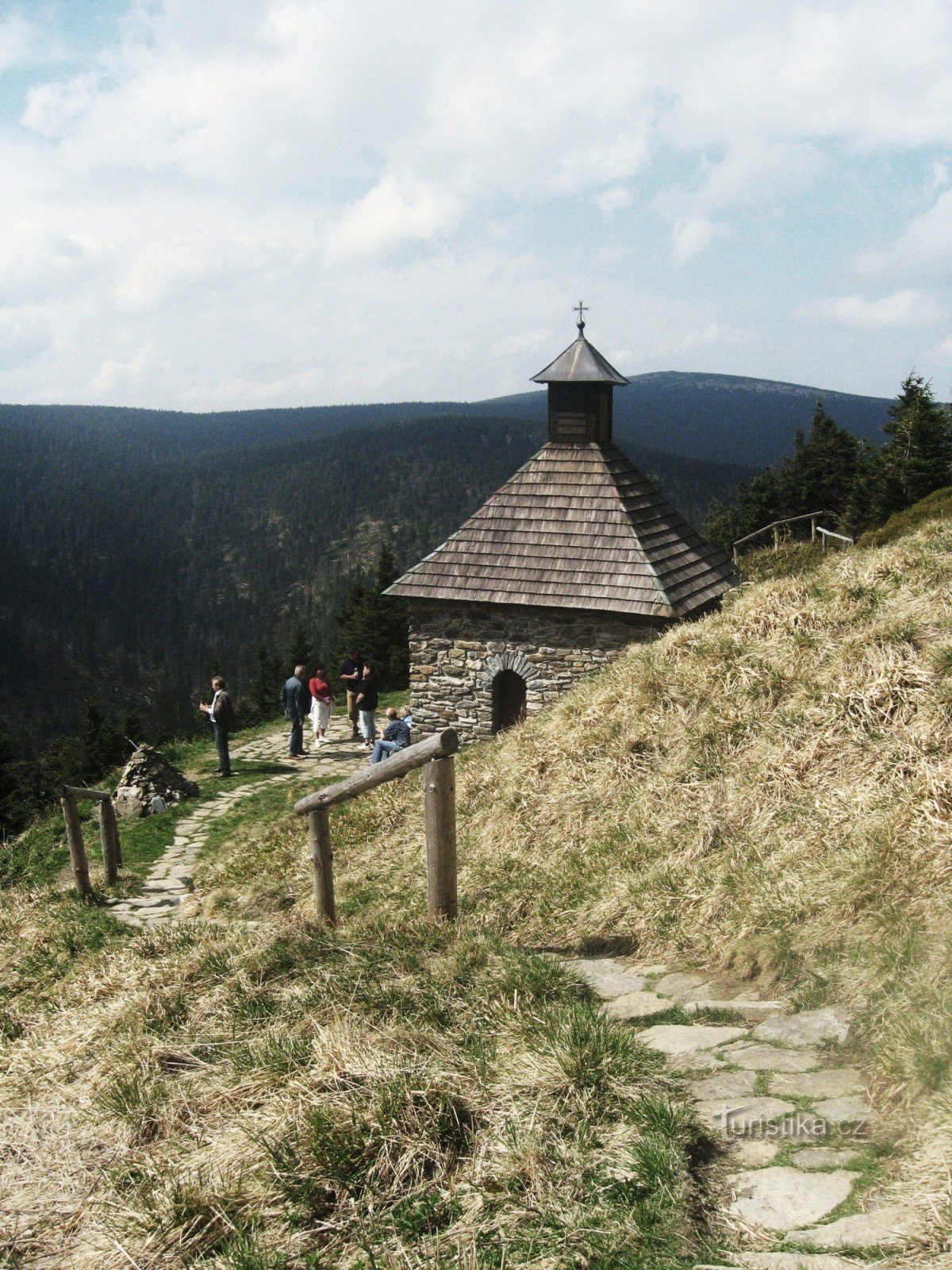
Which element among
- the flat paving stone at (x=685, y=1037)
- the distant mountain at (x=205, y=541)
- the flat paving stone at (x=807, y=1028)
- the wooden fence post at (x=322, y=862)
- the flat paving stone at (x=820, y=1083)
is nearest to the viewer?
the flat paving stone at (x=820, y=1083)

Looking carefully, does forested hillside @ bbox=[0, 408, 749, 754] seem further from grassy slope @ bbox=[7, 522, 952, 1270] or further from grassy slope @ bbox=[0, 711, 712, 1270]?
grassy slope @ bbox=[0, 711, 712, 1270]

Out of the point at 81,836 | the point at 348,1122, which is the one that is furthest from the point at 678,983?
the point at 81,836

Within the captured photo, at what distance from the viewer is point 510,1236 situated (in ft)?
8.82

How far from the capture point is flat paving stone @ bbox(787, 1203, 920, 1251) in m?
2.42

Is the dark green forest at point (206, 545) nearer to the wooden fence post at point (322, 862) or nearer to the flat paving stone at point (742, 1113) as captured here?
the wooden fence post at point (322, 862)

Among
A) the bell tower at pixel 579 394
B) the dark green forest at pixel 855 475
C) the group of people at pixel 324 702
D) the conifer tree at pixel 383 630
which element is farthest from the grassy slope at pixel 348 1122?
the conifer tree at pixel 383 630

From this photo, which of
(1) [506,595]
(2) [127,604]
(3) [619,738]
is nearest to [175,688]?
(2) [127,604]

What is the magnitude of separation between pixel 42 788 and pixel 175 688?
202ft

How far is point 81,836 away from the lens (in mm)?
9375

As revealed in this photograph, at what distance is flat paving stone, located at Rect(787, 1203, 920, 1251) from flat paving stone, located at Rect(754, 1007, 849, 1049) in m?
0.99

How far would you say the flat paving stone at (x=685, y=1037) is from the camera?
3.65 metres

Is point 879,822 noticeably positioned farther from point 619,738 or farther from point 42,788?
point 42,788

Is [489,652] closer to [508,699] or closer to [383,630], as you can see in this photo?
[508,699]

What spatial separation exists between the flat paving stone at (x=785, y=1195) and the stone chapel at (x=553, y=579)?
12318 millimetres
